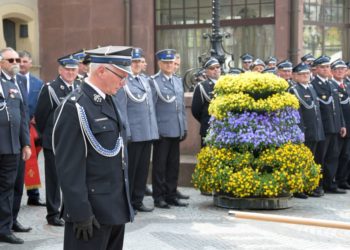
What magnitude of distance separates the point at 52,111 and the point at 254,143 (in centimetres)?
245

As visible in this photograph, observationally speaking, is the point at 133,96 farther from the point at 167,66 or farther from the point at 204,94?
the point at 204,94

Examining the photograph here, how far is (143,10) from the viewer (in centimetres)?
1911

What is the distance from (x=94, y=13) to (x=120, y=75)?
50.0 ft

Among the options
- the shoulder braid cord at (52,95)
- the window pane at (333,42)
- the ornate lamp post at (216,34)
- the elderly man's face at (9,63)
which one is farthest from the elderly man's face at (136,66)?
the window pane at (333,42)

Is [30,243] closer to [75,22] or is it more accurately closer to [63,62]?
[63,62]

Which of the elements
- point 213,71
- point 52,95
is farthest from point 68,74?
point 213,71

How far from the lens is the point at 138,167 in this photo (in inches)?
352

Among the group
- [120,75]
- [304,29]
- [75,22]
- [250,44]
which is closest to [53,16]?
[75,22]

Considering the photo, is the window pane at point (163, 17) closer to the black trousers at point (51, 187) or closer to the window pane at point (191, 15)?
the window pane at point (191, 15)

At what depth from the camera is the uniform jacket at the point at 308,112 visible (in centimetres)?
1030

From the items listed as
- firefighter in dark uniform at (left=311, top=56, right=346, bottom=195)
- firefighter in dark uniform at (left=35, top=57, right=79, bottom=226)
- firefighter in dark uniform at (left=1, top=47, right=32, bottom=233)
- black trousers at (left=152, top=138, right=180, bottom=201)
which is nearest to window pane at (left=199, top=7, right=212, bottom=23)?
firefighter in dark uniform at (left=311, top=56, right=346, bottom=195)

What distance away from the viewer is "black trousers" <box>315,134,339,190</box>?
1076 cm

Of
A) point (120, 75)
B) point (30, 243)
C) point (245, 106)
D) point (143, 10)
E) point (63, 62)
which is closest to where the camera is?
point (120, 75)

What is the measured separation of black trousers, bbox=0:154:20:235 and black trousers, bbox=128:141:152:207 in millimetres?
1860
